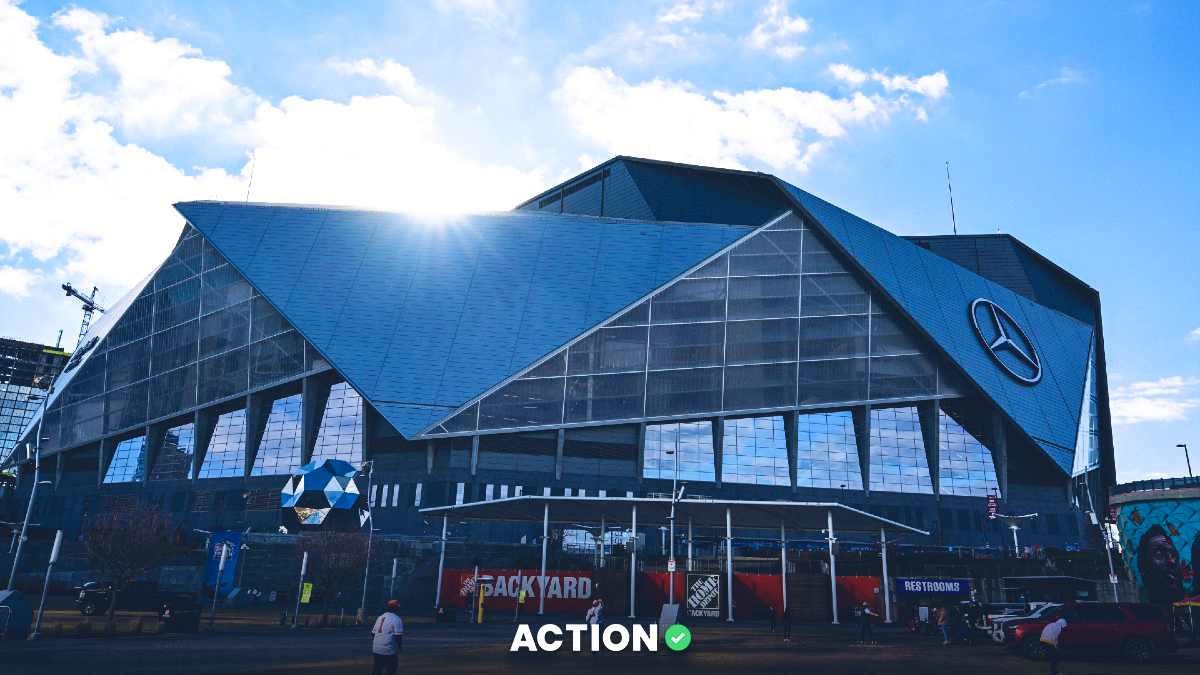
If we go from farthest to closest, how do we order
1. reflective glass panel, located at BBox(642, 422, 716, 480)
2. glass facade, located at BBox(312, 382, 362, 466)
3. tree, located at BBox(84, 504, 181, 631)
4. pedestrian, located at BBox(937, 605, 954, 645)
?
reflective glass panel, located at BBox(642, 422, 716, 480)
glass facade, located at BBox(312, 382, 362, 466)
tree, located at BBox(84, 504, 181, 631)
pedestrian, located at BBox(937, 605, 954, 645)

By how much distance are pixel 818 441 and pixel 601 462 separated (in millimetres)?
24329

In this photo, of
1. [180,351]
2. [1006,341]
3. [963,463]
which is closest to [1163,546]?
[963,463]

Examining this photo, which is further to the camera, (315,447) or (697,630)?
(315,447)

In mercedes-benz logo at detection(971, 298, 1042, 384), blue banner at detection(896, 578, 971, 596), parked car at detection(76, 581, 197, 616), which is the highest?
mercedes-benz logo at detection(971, 298, 1042, 384)

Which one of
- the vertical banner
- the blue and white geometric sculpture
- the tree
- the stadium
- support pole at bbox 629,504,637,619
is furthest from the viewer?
the stadium

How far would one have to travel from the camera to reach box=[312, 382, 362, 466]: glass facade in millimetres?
84250

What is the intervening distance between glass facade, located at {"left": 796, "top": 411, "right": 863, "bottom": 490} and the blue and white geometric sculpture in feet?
151

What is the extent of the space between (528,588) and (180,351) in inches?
2365

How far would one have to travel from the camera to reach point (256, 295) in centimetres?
8550

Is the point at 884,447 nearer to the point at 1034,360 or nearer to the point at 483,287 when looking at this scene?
the point at 1034,360

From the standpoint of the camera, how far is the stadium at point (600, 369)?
79.9 meters

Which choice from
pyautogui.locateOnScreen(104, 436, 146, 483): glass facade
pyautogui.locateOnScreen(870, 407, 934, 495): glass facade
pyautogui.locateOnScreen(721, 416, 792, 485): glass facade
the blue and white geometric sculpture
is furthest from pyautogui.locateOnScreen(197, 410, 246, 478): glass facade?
pyautogui.locateOnScreen(870, 407, 934, 495): glass facade

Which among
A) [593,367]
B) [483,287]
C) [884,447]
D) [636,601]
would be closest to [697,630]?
[636,601]

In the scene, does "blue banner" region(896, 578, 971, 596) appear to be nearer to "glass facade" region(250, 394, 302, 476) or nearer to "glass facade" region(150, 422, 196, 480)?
"glass facade" region(250, 394, 302, 476)
